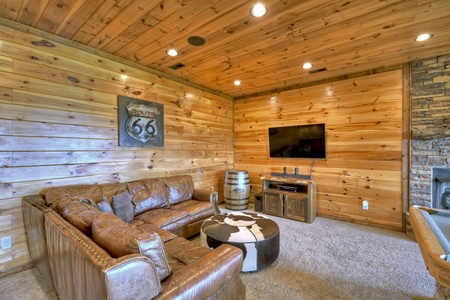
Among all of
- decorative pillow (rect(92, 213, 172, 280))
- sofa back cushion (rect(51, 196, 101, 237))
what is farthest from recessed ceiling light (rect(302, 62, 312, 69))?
sofa back cushion (rect(51, 196, 101, 237))

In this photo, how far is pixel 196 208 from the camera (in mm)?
2861

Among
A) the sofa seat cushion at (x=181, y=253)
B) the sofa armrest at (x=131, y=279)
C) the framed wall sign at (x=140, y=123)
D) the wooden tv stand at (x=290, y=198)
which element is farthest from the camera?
the wooden tv stand at (x=290, y=198)

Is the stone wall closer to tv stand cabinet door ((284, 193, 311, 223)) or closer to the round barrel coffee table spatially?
tv stand cabinet door ((284, 193, 311, 223))

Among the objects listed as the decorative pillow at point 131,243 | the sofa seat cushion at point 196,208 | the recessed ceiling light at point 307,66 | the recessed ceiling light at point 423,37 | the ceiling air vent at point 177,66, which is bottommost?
the sofa seat cushion at point 196,208

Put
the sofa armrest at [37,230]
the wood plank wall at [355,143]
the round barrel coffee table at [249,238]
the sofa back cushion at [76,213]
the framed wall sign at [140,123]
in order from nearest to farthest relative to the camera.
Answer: the sofa back cushion at [76,213] < the sofa armrest at [37,230] < the round barrel coffee table at [249,238] < the framed wall sign at [140,123] < the wood plank wall at [355,143]

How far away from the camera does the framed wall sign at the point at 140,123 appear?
293cm

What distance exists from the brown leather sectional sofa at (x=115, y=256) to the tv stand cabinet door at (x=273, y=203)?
2071mm

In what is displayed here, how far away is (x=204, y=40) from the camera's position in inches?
95.1

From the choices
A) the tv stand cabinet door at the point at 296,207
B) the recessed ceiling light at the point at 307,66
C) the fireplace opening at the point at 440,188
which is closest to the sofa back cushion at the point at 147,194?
the tv stand cabinet door at the point at 296,207

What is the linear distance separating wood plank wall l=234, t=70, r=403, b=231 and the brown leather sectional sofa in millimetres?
2917

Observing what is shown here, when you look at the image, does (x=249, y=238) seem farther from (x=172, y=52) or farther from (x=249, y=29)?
(x=172, y=52)

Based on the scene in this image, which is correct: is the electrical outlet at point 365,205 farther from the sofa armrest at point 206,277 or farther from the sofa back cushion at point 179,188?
the sofa armrest at point 206,277

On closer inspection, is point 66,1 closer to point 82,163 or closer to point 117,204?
point 82,163

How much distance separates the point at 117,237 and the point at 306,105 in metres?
3.83
